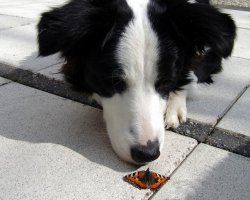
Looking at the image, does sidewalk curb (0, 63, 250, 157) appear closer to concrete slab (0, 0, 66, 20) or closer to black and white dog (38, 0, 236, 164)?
black and white dog (38, 0, 236, 164)

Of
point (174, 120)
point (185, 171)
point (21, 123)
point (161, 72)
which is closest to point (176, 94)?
point (174, 120)

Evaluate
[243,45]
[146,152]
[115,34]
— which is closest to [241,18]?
[243,45]

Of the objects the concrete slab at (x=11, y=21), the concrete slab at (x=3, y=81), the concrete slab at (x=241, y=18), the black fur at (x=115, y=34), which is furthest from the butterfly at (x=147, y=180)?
the concrete slab at (x=241, y=18)

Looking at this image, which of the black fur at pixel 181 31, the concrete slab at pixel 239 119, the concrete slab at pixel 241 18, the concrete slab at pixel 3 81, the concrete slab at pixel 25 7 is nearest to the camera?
the black fur at pixel 181 31

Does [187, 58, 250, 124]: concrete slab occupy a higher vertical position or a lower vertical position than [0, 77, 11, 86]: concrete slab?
higher

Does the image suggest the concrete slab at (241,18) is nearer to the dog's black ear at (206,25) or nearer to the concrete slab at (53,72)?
the concrete slab at (53,72)

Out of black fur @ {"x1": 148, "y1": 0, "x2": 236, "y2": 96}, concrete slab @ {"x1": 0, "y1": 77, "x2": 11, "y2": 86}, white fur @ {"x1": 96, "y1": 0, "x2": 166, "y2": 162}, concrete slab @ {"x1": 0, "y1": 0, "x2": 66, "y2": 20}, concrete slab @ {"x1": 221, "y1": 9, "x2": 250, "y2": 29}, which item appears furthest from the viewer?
concrete slab @ {"x1": 0, "y1": 0, "x2": 66, "y2": 20}

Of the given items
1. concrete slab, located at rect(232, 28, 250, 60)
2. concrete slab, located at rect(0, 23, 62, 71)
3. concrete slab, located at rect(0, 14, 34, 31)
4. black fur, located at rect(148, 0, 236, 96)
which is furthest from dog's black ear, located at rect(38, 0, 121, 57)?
concrete slab, located at rect(0, 14, 34, 31)
